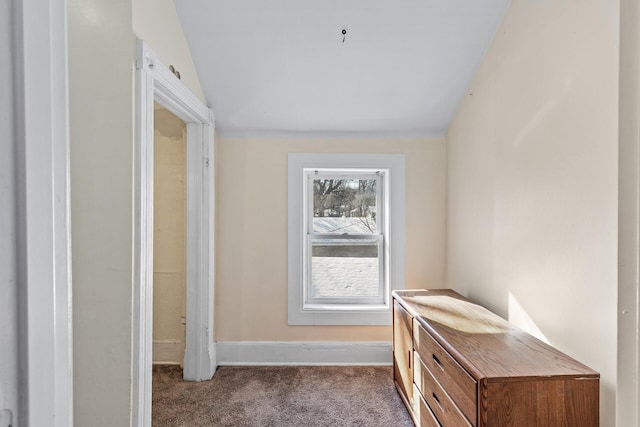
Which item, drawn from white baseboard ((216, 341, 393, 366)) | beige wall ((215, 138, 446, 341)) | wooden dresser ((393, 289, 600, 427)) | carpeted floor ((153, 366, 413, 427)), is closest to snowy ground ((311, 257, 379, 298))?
beige wall ((215, 138, 446, 341))

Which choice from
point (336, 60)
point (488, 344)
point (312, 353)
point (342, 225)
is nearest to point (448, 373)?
point (488, 344)

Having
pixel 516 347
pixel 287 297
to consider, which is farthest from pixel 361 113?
pixel 516 347

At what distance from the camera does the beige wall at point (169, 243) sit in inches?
113

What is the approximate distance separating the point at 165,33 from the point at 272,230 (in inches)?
60.5

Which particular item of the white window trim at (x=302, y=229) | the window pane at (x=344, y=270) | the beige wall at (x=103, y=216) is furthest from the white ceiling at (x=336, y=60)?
the window pane at (x=344, y=270)

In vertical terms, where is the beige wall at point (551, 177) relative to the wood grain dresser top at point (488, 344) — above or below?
above

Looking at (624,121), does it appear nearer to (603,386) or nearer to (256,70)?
(603,386)

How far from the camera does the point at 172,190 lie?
2.88 m

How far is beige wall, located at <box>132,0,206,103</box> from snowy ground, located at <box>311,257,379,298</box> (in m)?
1.67

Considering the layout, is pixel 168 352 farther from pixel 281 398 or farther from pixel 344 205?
pixel 344 205

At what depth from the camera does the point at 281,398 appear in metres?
2.35

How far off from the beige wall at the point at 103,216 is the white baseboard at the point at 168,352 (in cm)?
132

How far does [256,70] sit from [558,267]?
200cm

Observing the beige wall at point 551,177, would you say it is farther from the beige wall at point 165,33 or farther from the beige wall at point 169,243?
the beige wall at point 169,243
